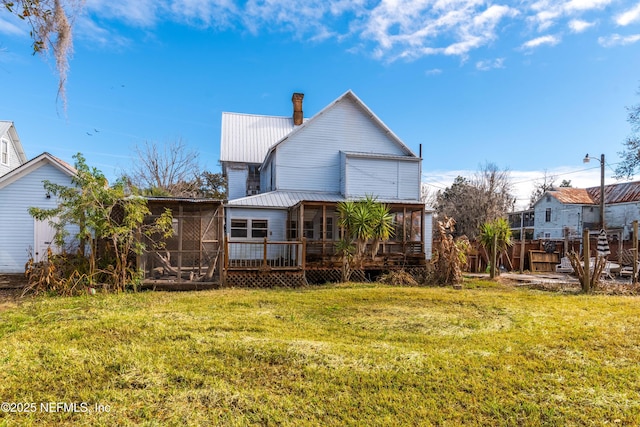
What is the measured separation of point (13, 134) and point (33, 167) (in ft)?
40.4

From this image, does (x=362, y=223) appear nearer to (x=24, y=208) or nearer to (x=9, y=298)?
(x=9, y=298)

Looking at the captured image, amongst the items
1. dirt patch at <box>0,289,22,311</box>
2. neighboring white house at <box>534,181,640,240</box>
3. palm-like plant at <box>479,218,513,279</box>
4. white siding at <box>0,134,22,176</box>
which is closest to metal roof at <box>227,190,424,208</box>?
palm-like plant at <box>479,218,513,279</box>

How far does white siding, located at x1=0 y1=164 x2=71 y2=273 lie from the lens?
47.7ft

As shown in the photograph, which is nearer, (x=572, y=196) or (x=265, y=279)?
(x=265, y=279)

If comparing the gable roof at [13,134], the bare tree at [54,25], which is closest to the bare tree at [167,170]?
the gable roof at [13,134]

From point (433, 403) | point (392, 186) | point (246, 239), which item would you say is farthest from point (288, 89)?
point (433, 403)

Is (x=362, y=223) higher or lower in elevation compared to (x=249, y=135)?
lower

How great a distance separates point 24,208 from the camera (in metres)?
14.7

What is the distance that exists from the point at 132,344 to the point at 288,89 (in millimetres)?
22425

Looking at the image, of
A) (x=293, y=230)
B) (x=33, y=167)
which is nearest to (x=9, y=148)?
(x=33, y=167)

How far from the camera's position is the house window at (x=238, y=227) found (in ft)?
54.8

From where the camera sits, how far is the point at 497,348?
5477 millimetres

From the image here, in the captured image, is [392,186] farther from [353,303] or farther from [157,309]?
[157,309]

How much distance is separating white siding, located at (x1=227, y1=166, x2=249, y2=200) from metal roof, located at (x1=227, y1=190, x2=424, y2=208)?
185 inches
